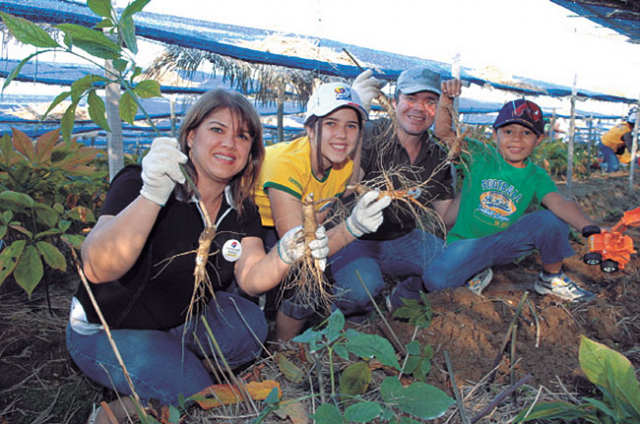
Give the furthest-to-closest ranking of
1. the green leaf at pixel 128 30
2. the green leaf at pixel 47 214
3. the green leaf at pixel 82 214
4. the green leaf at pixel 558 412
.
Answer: the green leaf at pixel 82 214 < the green leaf at pixel 47 214 < the green leaf at pixel 128 30 < the green leaf at pixel 558 412

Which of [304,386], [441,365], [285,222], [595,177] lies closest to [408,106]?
[285,222]

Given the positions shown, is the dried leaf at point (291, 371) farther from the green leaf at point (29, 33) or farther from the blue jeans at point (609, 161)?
the blue jeans at point (609, 161)

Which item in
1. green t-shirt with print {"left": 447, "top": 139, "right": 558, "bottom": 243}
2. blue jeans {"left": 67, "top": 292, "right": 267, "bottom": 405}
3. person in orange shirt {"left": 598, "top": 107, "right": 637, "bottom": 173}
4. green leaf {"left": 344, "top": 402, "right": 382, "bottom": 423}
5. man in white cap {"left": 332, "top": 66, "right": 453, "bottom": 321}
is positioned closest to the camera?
green leaf {"left": 344, "top": 402, "right": 382, "bottom": 423}

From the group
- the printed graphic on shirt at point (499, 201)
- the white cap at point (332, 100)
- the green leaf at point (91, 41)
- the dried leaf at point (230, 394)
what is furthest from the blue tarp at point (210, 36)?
the dried leaf at point (230, 394)

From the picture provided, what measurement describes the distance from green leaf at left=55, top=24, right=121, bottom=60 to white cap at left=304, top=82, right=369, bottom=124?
789mm

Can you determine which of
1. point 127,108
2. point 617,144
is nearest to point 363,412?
point 127,108

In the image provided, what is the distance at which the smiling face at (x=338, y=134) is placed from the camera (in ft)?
5.53

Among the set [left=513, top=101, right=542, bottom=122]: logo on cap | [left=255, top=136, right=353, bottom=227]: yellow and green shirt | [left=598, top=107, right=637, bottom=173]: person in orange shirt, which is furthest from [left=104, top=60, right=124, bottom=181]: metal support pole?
[left=598, top=107, right=637, bottom=173]: person in orange shirt

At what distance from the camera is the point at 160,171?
1180 millimetres

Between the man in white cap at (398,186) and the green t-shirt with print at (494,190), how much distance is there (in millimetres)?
146

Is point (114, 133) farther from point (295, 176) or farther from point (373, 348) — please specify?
point (373, 348)

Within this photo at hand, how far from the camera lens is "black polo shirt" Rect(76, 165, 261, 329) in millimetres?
1385

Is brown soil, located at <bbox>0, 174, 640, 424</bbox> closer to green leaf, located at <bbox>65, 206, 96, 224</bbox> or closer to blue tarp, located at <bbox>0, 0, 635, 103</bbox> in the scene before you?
green leaf, located at <bbox>65, 206, 96, 224</bbox>

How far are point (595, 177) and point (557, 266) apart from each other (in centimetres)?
723
